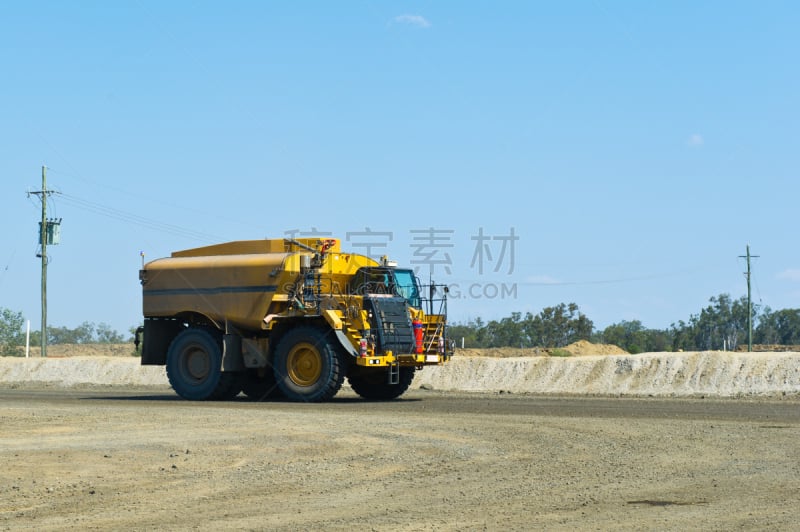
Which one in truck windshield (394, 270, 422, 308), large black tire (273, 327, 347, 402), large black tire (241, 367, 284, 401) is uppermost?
truck windshield (394, 270, 422, 308)

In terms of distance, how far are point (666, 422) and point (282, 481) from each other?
8.84m

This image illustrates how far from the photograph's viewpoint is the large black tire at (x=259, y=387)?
27.8 metres

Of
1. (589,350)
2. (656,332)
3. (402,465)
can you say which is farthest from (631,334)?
(402,465)

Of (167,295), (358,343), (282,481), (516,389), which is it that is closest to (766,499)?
(282,481)

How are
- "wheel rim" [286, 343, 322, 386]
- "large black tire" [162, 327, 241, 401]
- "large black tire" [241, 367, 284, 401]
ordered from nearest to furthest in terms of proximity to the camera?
"wheel rim" [286, 343, 322, 386] < "large black tire" [162, 327, 241, 401] < "large black tire" [241, 367, 284, 401]

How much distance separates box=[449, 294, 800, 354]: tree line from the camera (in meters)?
77.4

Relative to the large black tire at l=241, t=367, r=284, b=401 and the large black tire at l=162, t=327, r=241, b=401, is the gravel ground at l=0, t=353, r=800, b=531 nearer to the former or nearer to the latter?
the large black tire at l=162, t=327, r=241, b=401

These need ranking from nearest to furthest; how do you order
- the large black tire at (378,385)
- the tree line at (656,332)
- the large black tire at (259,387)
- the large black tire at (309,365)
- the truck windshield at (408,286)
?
1. the large black tire at (309,365)
2. the truck windshield at (408,286)
3. the large black tire at (378,385)
4. the large black tire at (259,387)
5. the tree line at (656,332)

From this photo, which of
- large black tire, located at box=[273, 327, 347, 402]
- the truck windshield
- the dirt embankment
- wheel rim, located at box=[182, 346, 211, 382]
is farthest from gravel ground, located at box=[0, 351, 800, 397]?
wheel rim, located at box=[182, 346, 211, 382]

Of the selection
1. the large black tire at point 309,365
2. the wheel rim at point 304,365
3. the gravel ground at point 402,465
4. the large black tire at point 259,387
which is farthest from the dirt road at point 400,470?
the large black tire at point 259,387

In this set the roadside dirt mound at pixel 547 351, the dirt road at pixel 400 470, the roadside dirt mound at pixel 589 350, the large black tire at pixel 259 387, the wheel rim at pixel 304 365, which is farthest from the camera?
the roadside dirt mound at pixel 589 350

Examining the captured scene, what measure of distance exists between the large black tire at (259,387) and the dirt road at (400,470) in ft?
19.9

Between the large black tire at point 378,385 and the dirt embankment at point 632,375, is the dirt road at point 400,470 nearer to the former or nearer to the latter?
the large black tire at point 378,385

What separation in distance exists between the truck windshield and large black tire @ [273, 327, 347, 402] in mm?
2281
